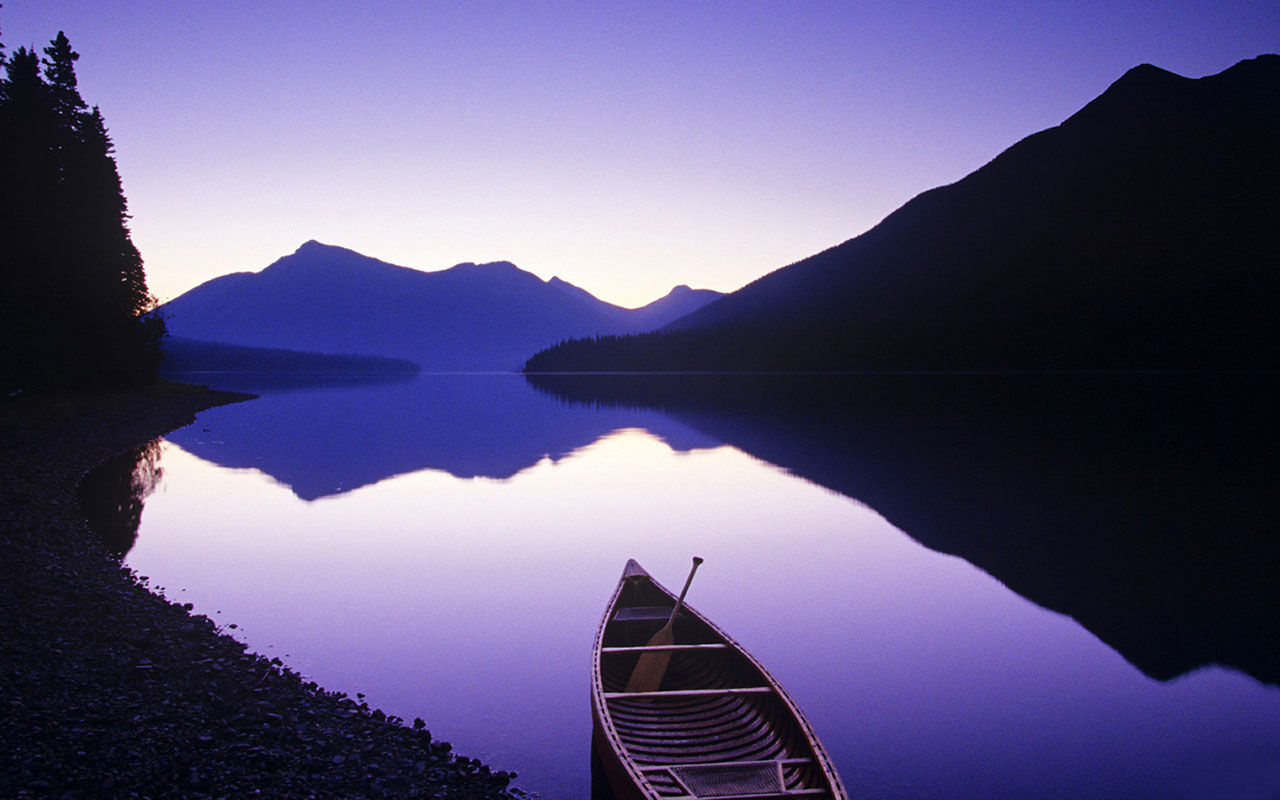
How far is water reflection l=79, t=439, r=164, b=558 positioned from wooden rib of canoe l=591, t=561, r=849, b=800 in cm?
1633

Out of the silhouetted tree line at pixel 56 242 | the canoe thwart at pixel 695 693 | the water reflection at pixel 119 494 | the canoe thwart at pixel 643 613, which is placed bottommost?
the water reflection at pixel 119 494

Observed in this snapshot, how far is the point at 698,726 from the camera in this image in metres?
8.73

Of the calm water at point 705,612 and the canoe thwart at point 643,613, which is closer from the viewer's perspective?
the calm water at point 705,612

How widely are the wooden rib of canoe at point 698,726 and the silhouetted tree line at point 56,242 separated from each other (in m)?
49.2

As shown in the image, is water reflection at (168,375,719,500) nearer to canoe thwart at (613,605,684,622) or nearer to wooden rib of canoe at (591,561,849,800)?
canoe thwart at (613,605,684,622)

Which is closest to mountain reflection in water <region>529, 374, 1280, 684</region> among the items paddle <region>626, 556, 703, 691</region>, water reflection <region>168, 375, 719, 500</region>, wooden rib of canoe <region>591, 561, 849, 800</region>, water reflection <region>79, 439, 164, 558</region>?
wooden rib of canoe <region>591, 561, 849, 800</region>

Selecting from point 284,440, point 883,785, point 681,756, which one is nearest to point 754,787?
point 681,756

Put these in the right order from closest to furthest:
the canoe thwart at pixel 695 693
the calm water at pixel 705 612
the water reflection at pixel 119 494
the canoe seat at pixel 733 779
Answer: the canoe seat at pixel 733 779 < the canoe thwart at pixel 695 693 < the calm water at pixel 705 612 < the water reflection at pixel 119 494

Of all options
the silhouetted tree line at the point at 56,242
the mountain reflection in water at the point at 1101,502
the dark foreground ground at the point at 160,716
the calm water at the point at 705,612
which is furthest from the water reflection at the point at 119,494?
the mountain reflection in water at the point at 1101,502

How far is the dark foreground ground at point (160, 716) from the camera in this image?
7.95 metres

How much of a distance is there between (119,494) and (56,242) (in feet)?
109

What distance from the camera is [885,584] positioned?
18938 mm

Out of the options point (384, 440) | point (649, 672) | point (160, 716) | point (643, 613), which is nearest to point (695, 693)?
point (649, 672)

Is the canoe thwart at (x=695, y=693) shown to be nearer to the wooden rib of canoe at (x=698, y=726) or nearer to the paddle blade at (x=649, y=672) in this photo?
the wooden rib of canoe at (x=698, y=726)
